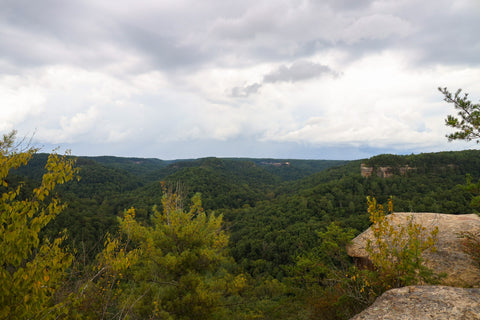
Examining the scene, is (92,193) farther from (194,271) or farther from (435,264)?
(435,264)

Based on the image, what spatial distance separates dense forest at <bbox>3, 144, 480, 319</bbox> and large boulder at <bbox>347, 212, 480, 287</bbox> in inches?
41.1

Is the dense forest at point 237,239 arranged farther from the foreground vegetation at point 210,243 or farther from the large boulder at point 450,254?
the large boulder at point 450,254

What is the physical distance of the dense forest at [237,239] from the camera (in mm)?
5891

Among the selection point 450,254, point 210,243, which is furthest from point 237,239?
point 450,254

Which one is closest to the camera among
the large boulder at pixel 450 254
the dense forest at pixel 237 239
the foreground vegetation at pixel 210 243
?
the foreground vegetation at pixel 210 243

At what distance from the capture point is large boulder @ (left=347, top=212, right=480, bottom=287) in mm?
5219

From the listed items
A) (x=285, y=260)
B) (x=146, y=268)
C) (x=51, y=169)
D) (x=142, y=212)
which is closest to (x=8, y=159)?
(x=51, y=169)

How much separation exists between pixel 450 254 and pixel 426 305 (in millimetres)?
3659

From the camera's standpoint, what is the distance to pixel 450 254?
6.05 metres

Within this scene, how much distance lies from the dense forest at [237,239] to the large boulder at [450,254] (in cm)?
104

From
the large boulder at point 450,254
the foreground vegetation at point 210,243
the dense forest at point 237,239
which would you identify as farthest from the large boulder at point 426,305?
the large boulder at point 450,254

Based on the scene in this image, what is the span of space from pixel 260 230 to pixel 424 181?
41.4 metres

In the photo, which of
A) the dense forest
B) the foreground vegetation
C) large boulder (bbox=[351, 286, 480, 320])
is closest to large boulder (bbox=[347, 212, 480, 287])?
the foreground vegetation

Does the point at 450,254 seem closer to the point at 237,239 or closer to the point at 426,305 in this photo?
the point at 426,305
